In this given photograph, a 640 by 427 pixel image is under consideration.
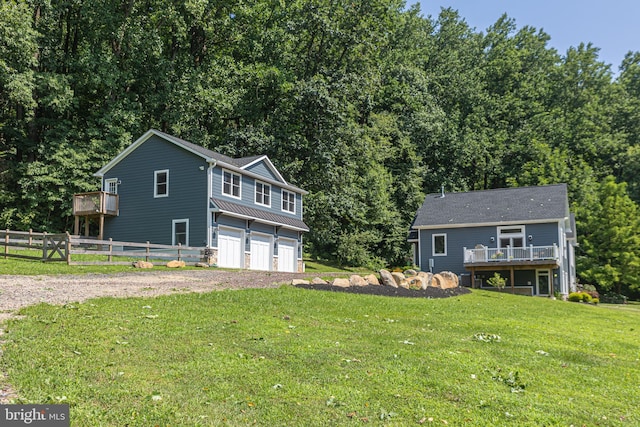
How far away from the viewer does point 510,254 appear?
1179 inches

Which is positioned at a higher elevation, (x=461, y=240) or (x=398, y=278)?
(x=461, y=240)

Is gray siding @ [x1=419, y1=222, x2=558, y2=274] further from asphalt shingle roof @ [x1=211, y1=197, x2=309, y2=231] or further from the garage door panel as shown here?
the garage door panel

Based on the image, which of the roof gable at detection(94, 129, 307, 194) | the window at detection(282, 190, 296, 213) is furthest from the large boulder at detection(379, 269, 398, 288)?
the window at detection(282, 190, 296, 213)

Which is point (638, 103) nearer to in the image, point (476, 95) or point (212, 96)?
point (476, 95)

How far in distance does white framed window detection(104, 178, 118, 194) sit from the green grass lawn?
19.0 m

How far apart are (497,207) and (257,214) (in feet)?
50.6

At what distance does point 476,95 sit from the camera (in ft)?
174

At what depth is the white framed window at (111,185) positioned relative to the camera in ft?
93.5

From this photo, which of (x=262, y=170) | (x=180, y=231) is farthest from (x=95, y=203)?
(x=262, y=170)

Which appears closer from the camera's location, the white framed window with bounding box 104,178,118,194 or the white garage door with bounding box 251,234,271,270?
the white framed window with bounding box 104,178,118,194

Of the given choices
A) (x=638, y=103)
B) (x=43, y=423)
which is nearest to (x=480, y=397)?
(x=43, y=423)

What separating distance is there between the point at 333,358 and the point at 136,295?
6.40 m

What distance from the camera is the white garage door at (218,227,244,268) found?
2638 cm

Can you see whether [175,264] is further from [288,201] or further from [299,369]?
[299,369]
